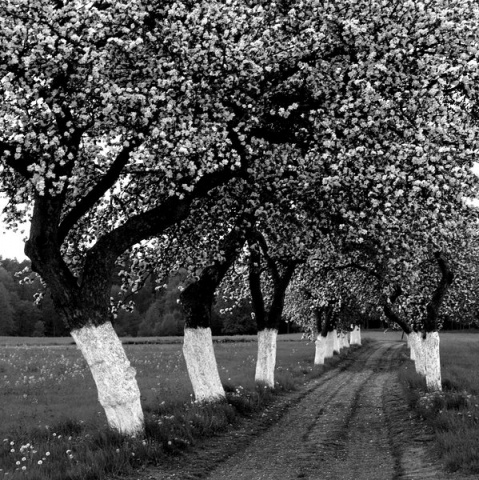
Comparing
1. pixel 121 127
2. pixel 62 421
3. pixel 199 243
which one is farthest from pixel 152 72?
pixel 62 421

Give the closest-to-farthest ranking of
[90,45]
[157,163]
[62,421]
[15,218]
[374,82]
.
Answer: [90,45] → [374,82] → [157,163] → [15,218] → [62,421]

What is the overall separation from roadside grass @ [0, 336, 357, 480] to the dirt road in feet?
2.27

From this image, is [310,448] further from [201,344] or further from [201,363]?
[201,344]

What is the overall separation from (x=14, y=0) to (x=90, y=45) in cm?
171

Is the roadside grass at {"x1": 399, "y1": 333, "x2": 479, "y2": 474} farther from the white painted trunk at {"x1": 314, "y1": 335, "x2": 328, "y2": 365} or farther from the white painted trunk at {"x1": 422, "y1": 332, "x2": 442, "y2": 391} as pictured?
the white painted trunk at {"x1": 314, "y1": 335, "x2": 328, "y2": 365}

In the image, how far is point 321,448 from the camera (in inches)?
645

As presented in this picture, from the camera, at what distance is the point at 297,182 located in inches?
639

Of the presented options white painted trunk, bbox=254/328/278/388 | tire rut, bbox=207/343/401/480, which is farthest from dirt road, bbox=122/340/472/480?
white painted trunk, bbox=254/328/278/388

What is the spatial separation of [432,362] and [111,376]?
17.3m

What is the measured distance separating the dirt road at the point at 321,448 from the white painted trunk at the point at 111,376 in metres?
1.73

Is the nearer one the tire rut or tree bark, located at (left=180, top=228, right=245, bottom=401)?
the tire rut

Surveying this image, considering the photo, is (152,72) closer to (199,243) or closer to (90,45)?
(90,45)

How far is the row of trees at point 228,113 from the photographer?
43.5ft

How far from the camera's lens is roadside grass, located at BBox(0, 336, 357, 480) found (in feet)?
43.2
